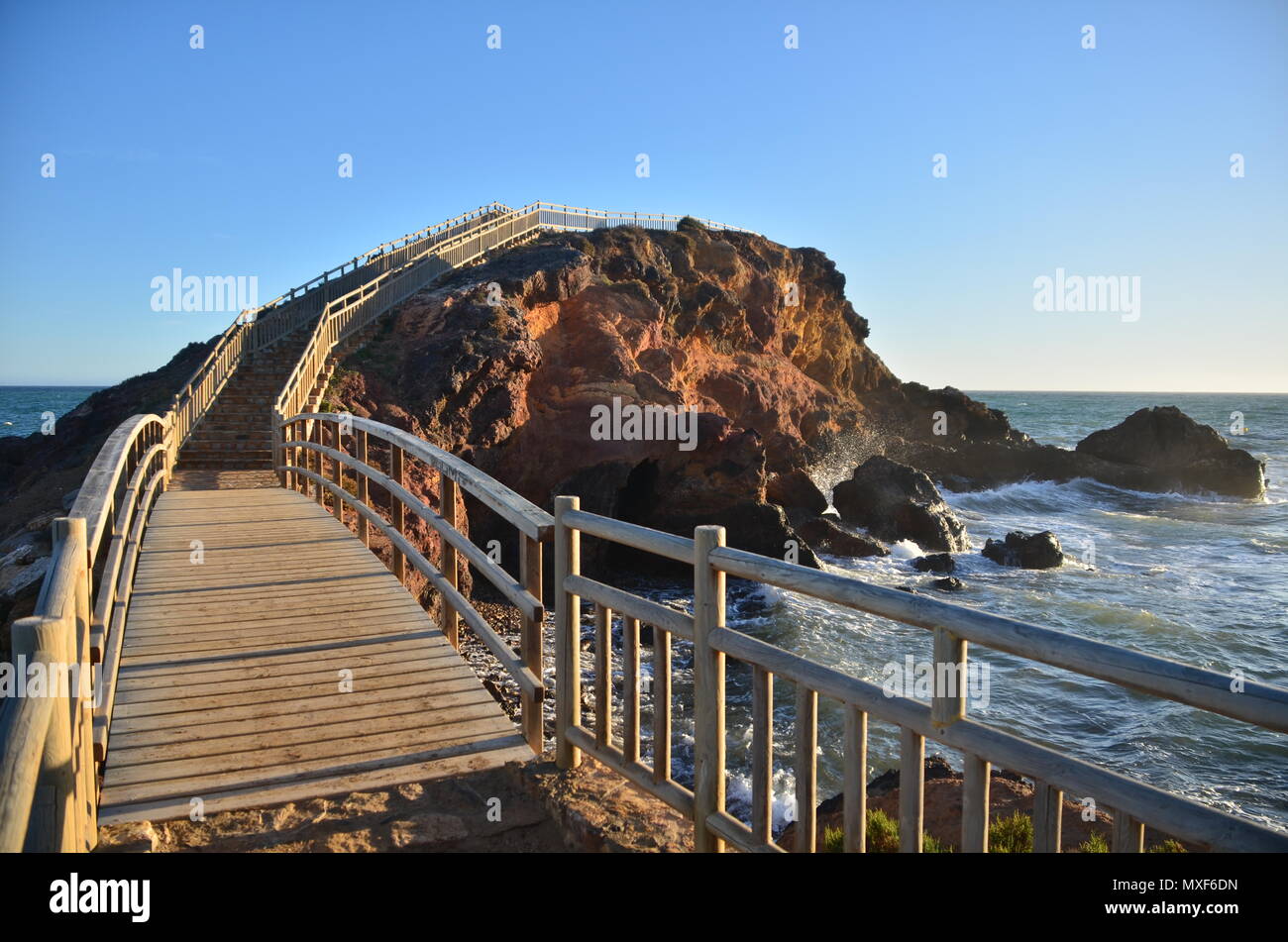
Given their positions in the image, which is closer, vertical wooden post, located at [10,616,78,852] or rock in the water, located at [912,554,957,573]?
vertical wooden post, located at [10,616,78,852]

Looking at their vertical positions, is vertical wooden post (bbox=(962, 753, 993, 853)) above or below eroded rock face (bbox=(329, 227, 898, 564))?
below

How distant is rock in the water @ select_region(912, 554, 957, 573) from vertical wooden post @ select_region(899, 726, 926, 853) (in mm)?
24059

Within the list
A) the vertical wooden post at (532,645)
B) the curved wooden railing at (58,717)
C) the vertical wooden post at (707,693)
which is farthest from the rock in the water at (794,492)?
the vertical wooden post at (707,693)

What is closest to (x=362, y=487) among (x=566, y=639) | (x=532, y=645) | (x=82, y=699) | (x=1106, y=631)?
(x=532, y=645)

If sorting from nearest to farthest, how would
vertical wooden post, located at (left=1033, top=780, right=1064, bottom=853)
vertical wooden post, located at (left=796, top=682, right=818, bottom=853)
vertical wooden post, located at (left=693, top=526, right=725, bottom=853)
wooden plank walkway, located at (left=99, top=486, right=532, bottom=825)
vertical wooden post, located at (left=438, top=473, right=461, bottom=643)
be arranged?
1. vertical wooden post, located at (left=1033, top=780, right=1064, bottom=853)
2. vertical wooden post, located at (left=796, top=682, right=818, bottom=853)
3. vertical wooden post, located at (left=693, top=526, right=725, bottom=853)
4. wooden plank walkway, located at (left=99, top=486, right=532, bottom=825)
5. vertical wooden post, located at (left=438, top=473, right=461, bottom=643)

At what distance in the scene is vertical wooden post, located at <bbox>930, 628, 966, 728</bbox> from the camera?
2498 mm

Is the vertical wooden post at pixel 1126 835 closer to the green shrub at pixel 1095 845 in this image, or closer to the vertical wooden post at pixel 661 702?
the vertical wooden post at pixel 661 702

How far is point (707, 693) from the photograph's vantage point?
343 centimetres

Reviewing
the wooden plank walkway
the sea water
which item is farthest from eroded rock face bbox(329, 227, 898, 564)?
the wooden plank walkway

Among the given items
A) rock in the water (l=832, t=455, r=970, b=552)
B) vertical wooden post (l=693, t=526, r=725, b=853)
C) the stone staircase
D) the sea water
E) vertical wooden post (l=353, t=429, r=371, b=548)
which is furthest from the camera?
rock in the water (l=832, t=455, r=970, b=552)

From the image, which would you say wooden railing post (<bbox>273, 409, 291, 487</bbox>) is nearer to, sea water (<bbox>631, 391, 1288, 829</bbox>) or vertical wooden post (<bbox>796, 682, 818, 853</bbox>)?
sea water (<bbox>631, 391, 1288, 829</bbox>)

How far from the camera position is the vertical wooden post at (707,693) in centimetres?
336

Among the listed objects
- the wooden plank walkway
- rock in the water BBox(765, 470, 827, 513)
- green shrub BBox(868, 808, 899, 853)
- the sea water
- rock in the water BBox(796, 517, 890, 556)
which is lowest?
the sea water
